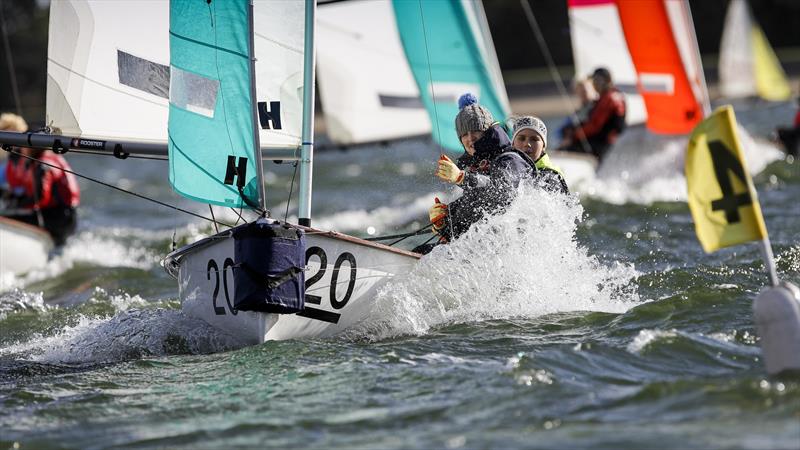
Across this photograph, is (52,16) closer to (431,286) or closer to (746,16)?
(431,286)

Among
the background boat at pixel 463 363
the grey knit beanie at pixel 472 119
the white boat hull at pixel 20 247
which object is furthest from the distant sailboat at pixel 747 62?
the grey knit beanie at pixel 472 119

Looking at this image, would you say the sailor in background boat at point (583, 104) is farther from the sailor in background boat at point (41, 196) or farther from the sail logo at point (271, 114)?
the sail logo at point (271, 114)

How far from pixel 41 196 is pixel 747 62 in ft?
49.0

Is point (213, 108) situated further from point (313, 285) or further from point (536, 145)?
point (536, 145)

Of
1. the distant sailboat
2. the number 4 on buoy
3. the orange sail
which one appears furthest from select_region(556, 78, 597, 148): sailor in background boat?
the distant sailboat

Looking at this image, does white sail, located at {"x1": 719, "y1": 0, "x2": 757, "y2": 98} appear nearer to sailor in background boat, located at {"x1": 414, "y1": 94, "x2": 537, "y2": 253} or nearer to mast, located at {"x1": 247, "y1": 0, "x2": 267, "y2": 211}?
sailor in background boat, located at {"x1": 414, "y1": 94, "x2": 537, "y2": 253}

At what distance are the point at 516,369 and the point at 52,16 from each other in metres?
3.40

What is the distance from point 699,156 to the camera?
15.2 ft

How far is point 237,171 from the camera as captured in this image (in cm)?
557

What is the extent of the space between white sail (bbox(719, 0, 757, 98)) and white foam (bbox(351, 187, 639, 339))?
15.9 m

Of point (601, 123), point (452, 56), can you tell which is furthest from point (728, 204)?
point (601, 123)

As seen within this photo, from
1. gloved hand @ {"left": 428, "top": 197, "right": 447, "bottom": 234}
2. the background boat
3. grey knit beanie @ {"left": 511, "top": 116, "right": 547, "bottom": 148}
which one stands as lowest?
the background boat

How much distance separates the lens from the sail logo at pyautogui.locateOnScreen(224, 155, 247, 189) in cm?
557

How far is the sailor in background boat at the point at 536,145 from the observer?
20.5 feet
